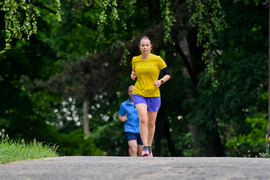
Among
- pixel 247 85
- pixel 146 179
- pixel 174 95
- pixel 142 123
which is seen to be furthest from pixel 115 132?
pixel 146 179

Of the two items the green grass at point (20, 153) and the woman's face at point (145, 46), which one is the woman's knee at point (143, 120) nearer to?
the woman's face at point (145, 46)

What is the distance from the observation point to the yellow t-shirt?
903cm

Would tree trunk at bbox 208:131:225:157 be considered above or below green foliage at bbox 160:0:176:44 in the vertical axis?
below

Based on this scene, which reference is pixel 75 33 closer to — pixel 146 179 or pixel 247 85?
pixel 247 85

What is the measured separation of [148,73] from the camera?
355 inches

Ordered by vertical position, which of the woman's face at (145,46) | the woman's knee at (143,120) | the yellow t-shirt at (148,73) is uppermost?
the woman's face at (145,46)

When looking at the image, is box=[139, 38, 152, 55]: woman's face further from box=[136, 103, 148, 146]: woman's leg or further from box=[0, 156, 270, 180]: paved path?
box=[0, 156, 270, 180]: paved path

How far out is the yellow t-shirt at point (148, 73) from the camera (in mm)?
9031

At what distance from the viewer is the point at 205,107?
18938 mm

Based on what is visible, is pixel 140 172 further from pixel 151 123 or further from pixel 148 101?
pixel 151 123

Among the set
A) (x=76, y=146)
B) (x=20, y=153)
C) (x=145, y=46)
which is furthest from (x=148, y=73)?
(x=76, y=146)

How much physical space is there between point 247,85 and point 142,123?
8561 millimetres

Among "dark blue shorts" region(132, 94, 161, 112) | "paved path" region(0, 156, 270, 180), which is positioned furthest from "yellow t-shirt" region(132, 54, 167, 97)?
"paved path" region(0, 156, 270, 180)

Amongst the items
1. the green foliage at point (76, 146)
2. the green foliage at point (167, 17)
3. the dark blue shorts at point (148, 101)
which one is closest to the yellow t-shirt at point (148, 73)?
the dark blue shorts at point (148, 101)
